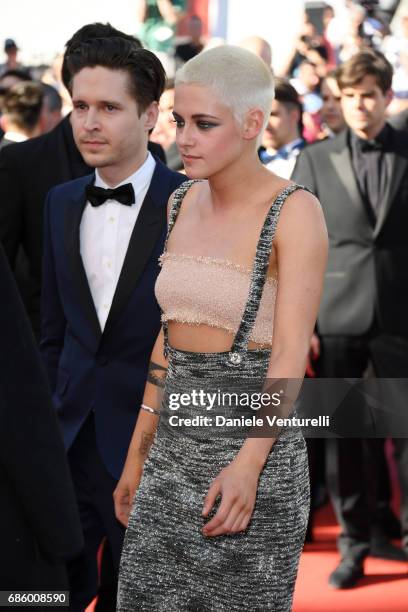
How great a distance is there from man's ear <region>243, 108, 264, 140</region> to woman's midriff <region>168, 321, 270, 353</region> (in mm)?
487

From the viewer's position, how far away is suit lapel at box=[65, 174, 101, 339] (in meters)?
3.66

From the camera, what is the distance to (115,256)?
12.2 feet

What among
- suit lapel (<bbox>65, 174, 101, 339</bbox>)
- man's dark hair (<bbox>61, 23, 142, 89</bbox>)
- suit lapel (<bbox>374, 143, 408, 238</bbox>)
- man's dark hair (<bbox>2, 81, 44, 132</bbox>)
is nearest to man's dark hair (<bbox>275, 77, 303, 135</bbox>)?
suit lapel (<bbox>374, 143, 408, 238</bbox>)

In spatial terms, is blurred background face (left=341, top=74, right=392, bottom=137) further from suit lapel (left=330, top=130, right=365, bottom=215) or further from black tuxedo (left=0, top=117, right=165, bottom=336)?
black tuxedo (left=0, top=117, right=165, bottom=336)

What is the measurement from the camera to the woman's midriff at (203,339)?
2936 mm

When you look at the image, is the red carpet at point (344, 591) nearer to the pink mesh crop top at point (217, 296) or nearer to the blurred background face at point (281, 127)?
the blurred background face at point (281, 127)

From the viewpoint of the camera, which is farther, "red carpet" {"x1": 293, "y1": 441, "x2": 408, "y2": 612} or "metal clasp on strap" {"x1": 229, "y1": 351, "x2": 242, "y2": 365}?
"red carpet" {"x1": 293, "y1": 441, "x2": 408, "y2": 612}

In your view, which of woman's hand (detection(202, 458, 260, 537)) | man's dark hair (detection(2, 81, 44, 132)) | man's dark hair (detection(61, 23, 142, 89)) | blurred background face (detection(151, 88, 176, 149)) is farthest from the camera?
man's dark hair (detection(2, 81, 44, 132))

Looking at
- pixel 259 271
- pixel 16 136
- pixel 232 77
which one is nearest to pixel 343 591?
pixel 259 271

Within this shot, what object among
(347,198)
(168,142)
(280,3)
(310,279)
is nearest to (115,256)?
(310,279)

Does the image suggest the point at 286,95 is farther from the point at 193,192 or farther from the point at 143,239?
the point at 193,192

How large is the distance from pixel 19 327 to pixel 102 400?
62.6 inches

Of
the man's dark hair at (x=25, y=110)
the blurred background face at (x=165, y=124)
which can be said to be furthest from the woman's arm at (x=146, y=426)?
the man's dark hair at (x=25, y=110)

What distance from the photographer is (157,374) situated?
10.6ft
